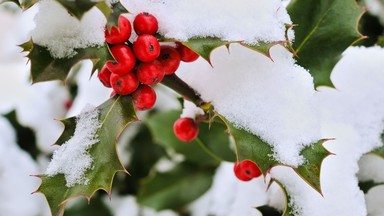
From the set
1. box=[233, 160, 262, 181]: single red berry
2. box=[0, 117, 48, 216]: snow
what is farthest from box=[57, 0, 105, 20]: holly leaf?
box=[0, 117, 48, 216]: snow

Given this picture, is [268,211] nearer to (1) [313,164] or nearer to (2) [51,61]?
(1) [313,164]

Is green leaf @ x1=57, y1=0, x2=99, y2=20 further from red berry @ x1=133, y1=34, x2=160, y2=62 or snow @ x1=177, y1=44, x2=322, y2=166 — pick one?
snow @ x1=177, y1=44, x2=322, y2=166

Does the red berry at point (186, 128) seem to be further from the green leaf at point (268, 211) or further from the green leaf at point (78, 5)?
the green leaf at point (78, 5)

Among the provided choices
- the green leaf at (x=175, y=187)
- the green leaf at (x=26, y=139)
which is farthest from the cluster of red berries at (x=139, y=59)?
the green leaf at (x=26, y=139)

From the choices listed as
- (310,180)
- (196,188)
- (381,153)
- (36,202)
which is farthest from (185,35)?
(36,202)

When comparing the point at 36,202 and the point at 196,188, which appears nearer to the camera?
the point at 196,188

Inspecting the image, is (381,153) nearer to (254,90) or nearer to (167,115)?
(254,90)
